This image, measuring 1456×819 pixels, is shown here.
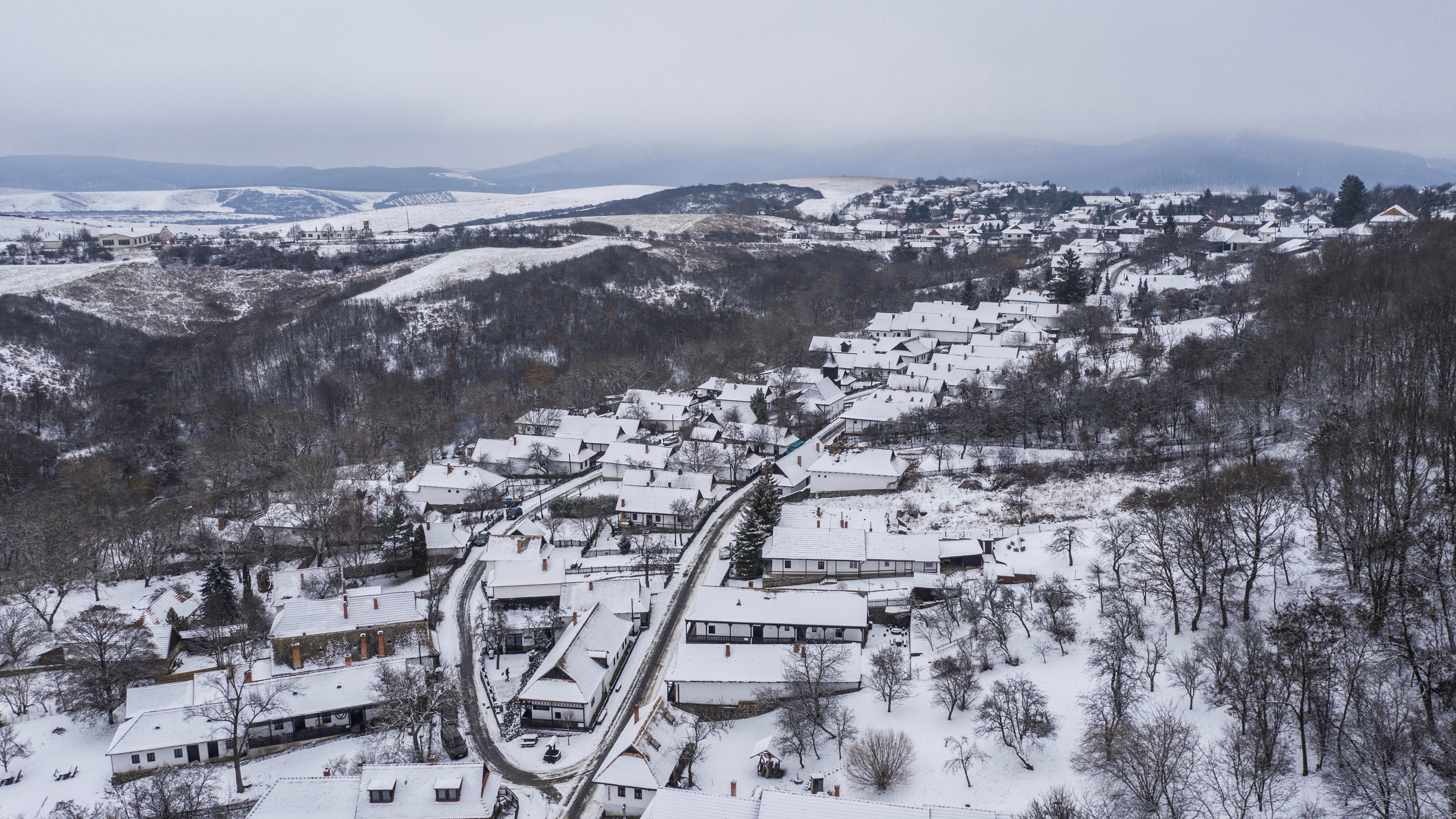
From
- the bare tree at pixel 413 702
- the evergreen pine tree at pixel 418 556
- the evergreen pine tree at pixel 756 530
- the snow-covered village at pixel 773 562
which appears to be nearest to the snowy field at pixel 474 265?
the snow-covered village at pixel 773 562

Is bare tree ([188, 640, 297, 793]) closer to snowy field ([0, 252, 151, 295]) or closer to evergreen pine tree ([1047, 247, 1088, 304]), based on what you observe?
evergreen pine tree ([1047, 247, 1088, 304])

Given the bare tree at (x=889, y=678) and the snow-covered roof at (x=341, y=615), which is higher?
the bare tree at (x=889, y=678)

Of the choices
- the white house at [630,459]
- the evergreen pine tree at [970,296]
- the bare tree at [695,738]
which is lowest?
the bare tree at [695,738]

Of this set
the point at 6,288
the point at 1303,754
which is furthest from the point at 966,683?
the point at 6,288

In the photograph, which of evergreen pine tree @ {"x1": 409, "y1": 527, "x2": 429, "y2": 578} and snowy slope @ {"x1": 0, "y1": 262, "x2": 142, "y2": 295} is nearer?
evergreen pine tree @ {"x1": 409, "y1": 527, "x2": 429, "y2": 578}

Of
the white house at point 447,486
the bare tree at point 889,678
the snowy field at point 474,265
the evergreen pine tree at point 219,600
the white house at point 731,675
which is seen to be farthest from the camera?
the snowy field at point 474,265

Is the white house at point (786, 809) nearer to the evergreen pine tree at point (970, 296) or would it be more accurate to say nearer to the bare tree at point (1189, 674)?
the bare tree at point (1189, 674)

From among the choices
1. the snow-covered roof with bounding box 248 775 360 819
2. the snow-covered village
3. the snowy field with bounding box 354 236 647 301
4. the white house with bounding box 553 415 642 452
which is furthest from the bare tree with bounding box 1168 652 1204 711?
the snowy field with bounding box 354 236 647 301
